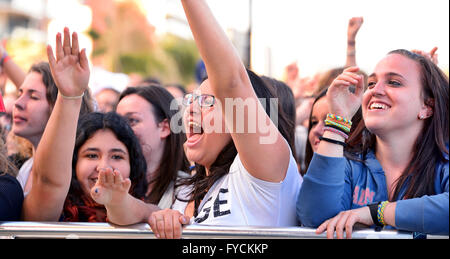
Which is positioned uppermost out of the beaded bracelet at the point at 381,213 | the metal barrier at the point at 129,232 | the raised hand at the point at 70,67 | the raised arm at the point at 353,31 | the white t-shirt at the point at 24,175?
the raised arm at the point at 353,31

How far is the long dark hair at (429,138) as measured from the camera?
2.15m

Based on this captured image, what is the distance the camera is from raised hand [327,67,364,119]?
6.62 ft

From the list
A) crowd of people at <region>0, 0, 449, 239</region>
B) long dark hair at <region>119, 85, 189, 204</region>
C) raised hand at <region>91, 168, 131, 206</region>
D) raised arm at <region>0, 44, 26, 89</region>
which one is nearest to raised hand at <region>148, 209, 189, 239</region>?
crowd of people at <region>0, 0, 449, 239</region>

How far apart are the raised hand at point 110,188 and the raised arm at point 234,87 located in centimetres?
42

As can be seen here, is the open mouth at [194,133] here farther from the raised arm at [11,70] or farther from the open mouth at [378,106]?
the raised arm at [11,70]

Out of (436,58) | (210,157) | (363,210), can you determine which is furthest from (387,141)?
(210,157)

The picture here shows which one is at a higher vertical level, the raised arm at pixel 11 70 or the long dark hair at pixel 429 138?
the raised arm at pixel 11 70

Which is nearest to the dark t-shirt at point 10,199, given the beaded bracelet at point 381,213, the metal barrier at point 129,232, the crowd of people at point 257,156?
the crowd of people at point 257,156

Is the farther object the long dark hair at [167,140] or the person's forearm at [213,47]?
the long dark hair at [167,140]

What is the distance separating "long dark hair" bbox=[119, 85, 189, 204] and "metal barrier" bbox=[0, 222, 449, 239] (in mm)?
1147

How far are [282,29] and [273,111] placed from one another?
156 cm

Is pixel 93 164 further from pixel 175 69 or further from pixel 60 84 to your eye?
pixel 175 69

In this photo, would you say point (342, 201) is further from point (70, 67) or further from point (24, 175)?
point (24, 175)

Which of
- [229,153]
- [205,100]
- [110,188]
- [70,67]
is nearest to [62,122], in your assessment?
[70,67]
